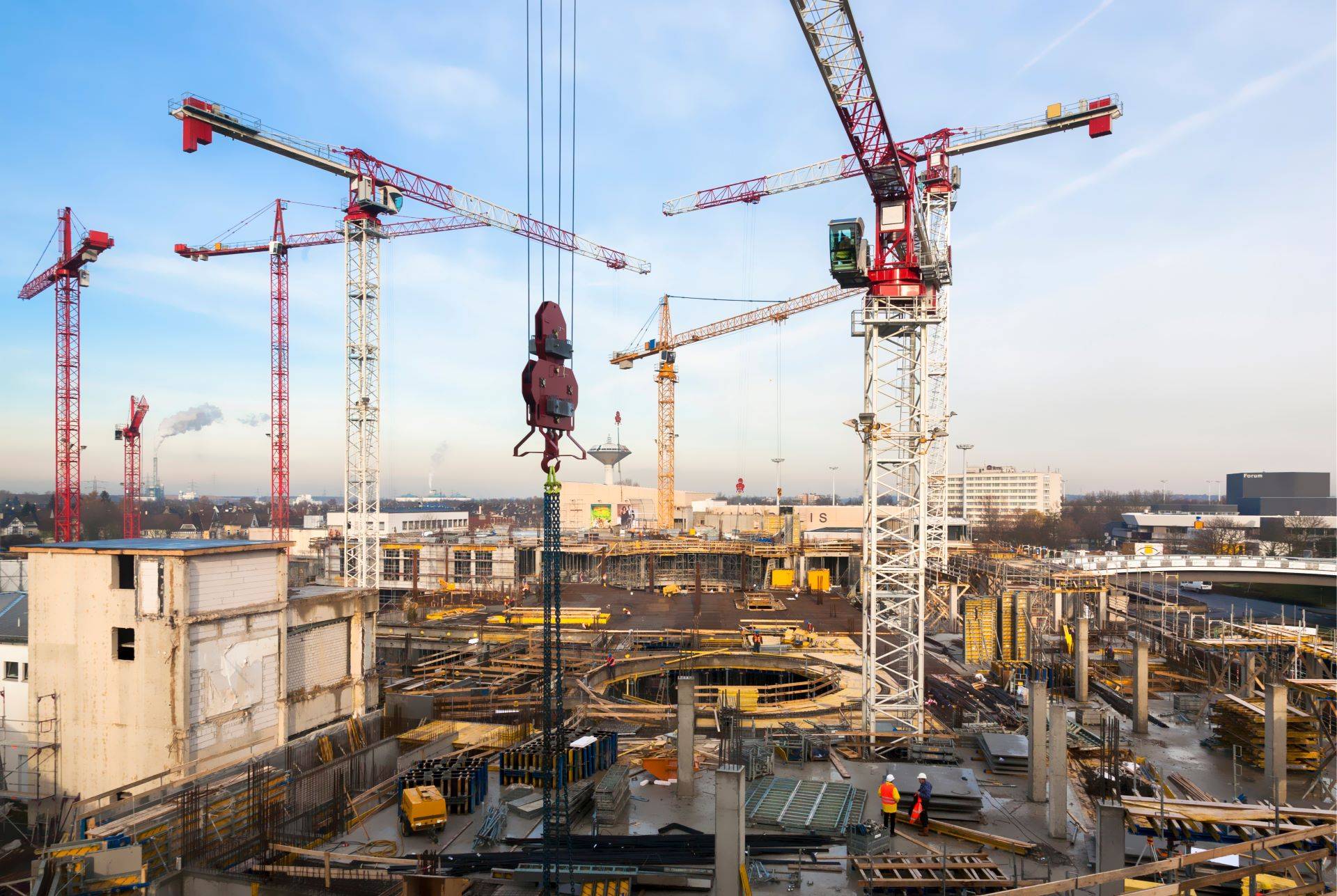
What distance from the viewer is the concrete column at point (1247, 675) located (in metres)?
18.7

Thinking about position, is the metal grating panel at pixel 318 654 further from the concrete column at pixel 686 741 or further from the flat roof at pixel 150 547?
the concrete column at pixel 686 741

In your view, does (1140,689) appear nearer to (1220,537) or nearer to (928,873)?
(928,873)

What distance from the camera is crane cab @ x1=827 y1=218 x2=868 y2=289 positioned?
17.5 metres

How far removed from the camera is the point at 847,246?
1752 centimetres

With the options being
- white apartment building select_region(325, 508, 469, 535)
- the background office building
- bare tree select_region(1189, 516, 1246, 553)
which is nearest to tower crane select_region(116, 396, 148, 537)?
white apartment building select_region(325, 508, 469, 535)

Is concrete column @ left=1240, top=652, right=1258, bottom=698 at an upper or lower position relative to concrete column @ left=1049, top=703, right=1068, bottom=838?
lower

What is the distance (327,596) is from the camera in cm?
1816

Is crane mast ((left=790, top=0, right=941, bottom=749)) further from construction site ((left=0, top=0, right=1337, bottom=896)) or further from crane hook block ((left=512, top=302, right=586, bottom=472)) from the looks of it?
crane hook block ((left=512, top=302, right=586, bottom=472))

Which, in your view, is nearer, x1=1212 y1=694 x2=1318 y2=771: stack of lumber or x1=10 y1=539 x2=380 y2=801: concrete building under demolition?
x1=10 y1=539 x2=380 y2=801: concrete building under demolition

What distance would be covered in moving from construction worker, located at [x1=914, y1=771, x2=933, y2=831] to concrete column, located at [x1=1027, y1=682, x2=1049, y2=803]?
1945mm

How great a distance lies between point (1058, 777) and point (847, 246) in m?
11.3

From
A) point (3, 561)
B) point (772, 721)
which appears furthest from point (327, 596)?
point (3, 561)

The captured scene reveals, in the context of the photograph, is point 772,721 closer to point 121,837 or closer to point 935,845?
point 935,845

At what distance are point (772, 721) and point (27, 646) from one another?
16299 mm
